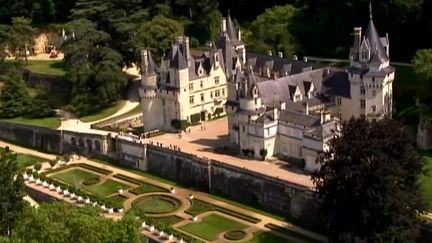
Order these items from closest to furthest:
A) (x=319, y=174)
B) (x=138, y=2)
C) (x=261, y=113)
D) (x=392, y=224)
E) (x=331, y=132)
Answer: (x=392, y=224) → (x=319, y=174) → (x=331, y=132) → (x=261, y=113) → (x=138, y=2)

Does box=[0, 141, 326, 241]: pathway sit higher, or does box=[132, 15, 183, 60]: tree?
box=[132, 15, 183, 60]: tree

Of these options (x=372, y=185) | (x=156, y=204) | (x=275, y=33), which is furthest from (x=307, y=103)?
(x=275, y=33)

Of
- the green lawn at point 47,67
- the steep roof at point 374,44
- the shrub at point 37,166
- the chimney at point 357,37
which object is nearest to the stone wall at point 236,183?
the shrub at point 37,166

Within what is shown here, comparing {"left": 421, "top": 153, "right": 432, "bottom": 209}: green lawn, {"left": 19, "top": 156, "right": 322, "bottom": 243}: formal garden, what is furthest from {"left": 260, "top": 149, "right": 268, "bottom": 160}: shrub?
{"left": 421, "top": 153, "right": 432, "bottom": 209}: green lawn

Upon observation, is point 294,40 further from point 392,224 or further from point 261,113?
point 392,224

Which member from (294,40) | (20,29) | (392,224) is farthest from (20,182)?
(20,29)

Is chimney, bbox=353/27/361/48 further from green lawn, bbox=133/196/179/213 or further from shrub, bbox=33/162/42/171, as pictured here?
shrub, bbox=33/162/42/171
